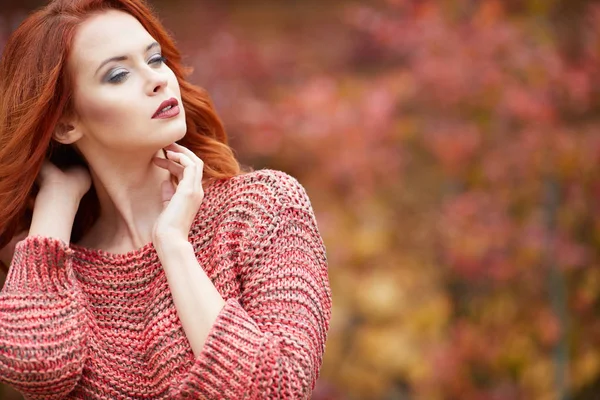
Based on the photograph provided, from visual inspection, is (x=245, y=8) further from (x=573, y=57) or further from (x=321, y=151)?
(x=573, y=57)

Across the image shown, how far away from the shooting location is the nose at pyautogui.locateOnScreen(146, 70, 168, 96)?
185 centimetres

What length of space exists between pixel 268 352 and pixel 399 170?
2936 millimetres

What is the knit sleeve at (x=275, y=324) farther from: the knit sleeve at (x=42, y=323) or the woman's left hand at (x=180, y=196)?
the knit sleeve at (x=42, y=323)

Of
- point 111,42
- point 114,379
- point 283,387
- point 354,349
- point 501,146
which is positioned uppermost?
point 111,42

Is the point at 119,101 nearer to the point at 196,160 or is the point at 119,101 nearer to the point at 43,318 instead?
the point at 196,160

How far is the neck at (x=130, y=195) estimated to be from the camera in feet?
6.50

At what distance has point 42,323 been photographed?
179cm

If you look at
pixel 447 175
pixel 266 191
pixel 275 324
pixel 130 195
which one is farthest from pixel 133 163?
pixel 447 175

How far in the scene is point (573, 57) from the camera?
4.43 meters

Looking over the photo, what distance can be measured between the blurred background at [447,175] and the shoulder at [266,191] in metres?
2.13

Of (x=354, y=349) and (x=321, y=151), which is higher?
(x=321, y=151)

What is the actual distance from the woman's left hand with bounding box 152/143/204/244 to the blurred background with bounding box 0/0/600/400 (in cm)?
211

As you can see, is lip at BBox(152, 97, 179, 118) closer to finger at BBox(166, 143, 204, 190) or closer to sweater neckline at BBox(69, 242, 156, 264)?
finger at BBox(166, 143, 204, 190)

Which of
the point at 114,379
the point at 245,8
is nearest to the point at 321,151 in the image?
the point at 245,8
